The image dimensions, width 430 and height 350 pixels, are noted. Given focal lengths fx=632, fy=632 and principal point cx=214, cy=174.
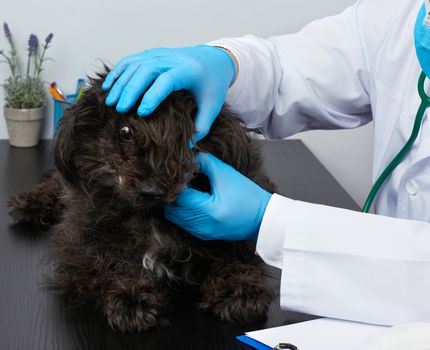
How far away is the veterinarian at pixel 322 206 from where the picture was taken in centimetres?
136

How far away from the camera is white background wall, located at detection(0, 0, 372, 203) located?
2824 mm

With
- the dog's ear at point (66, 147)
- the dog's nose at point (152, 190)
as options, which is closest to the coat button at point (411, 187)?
the dog's nose at point (152, 190)

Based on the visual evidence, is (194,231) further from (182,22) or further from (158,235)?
(182,22)

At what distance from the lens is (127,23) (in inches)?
113

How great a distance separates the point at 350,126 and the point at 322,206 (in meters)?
0.75

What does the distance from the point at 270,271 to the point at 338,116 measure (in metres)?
0.67

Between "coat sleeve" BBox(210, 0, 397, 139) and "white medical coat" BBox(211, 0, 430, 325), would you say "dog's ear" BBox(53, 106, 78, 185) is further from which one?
"coat sleeve" BBox(210, 0, 397, 139)

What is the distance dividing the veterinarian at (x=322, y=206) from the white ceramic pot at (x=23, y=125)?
120 cm

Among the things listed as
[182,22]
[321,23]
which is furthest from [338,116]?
[182,22]

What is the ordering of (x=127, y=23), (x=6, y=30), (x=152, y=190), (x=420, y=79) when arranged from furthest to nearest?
(x=127, y=23) → (x=6, y=30) → (x=420, y=79) → (x=152, y=190)

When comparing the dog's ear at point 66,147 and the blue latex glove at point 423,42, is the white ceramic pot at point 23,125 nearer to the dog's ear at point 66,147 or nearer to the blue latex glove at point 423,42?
the dog's ear at point 66,147

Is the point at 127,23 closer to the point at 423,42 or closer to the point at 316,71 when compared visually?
the point at 316,71

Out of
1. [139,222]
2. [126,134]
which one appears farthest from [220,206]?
[126,134]

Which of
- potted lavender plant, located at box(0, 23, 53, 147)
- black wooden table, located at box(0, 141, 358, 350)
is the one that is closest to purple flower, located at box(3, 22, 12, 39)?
potted lavender plant, located at box(0, 23, 53, 147)
